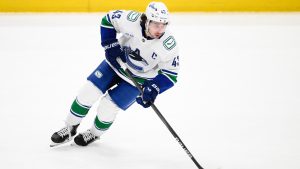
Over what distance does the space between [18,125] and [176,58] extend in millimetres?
1335

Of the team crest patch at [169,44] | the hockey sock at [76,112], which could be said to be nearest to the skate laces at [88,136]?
the hockey sock at [76,112]

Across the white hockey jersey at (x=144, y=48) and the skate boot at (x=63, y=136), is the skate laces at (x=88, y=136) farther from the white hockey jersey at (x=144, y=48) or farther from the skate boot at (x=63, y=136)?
the white hockey jersey at (x=144, y=48)

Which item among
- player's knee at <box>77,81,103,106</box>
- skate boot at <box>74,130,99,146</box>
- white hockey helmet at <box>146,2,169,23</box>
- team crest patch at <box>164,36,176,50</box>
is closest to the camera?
white hockey helmet at <box>146,2,169,23</box>

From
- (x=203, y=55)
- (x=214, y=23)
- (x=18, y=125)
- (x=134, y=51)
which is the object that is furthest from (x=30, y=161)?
(x=214, y=23)

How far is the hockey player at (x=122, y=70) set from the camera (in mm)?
3115

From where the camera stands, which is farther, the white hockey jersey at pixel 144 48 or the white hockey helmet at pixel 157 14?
the white hockey jersey at pixel 144 48

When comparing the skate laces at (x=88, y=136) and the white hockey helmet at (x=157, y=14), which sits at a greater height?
the white hockey helmet at (x=157, y=14)

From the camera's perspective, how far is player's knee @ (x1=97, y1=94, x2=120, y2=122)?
324cm

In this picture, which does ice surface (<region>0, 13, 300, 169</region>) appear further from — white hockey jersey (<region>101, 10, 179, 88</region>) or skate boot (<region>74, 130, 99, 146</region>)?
white hockey jersey (<region>101, 10, 179, 88</region>)

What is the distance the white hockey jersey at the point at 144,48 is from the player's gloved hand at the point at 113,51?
0.09m

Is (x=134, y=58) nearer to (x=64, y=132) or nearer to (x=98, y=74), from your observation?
(x=98, y=74)

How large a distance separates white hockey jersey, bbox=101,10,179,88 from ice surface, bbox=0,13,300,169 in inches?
22.8

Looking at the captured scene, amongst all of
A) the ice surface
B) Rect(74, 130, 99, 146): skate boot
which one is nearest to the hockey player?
Rect(74, 130, 99, 146): skate boot

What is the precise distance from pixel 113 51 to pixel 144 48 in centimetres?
20
